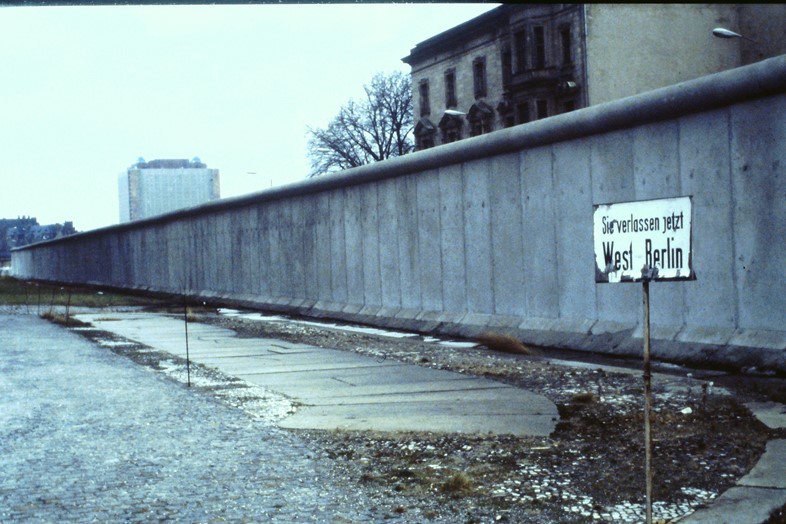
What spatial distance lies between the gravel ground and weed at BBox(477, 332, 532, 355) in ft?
10.2

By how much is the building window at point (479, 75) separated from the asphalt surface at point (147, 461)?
191 ft

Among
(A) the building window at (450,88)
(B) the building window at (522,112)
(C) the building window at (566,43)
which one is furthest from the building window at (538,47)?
(A) the building window at (450,88)

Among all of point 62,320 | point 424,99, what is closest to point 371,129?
point 424,99

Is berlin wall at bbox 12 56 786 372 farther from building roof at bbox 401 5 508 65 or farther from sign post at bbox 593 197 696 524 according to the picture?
building roof at bbox 401 5 508 65

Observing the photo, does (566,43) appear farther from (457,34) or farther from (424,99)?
(424,99)

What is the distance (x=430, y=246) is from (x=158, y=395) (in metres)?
8.50

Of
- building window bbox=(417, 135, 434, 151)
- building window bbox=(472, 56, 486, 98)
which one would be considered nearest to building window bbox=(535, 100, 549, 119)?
building window bbox=(472, 56, 486, 98)

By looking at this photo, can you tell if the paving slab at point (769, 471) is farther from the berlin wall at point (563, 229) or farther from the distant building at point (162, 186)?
the distant building at point (162, 186)

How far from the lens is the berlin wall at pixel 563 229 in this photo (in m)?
11.1

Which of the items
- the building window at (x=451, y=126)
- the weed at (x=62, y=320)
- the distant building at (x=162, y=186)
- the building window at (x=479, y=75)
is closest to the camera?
the weed at (x=62, y=320)

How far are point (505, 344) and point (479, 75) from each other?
5603cm

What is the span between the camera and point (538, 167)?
49.4 feet

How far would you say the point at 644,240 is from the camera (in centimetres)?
523

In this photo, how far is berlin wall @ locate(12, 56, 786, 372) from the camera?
11.1 meters
